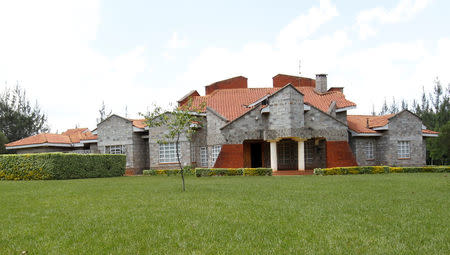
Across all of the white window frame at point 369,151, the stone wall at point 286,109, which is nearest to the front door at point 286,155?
the stone wall at point 286,109

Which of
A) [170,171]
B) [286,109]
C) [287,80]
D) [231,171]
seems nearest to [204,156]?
[170,171]

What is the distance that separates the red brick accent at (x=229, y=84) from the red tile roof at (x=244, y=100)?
3605 millimetres

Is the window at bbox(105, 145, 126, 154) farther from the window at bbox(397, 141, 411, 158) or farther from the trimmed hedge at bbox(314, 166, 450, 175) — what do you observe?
the window at bbox(397, 141, 411, 158)

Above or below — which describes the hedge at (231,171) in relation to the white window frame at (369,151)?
below

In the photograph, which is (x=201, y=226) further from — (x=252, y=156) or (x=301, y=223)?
(x=252, y=156)

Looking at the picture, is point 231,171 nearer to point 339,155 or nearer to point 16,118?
point 339,155

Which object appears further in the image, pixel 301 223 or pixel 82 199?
pixel 82 199

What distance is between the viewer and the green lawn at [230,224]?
247 inches

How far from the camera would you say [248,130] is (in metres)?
27.1

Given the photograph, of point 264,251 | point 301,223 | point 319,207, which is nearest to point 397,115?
point 319,207

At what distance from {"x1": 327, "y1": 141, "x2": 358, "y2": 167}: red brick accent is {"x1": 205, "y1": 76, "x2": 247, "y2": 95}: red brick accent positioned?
14901mm

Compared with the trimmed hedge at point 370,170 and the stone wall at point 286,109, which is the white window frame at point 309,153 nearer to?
the stone wall at point 286,109

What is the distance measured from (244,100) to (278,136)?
8.41 meters

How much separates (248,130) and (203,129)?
4.71 metres
